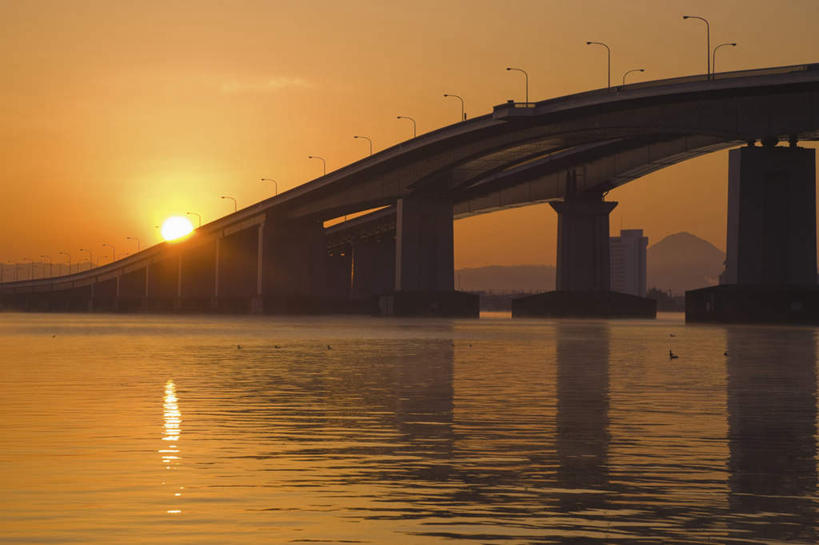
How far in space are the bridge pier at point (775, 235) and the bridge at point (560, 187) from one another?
97 mm

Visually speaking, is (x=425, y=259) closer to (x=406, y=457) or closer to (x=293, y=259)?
(x=293, y=259)

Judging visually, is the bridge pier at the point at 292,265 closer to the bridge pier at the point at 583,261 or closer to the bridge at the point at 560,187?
the bridge at the point at 560,187

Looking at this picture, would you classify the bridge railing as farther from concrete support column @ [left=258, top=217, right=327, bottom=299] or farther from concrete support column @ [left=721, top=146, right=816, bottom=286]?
concrete support column @ [left=258, top=217, right=327, bottom=299]

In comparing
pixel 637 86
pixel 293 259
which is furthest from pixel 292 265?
pixel 637 86

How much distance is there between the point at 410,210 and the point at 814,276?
173 feet

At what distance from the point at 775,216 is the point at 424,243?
5074 centimetres

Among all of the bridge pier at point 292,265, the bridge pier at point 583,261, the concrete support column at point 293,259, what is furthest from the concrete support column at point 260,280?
the bridge pier at point 583,261

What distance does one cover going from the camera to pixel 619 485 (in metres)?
14.2

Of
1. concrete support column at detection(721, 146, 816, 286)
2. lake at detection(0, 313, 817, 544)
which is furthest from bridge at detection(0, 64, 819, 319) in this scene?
lake at detection(0, 313, 817, 544)

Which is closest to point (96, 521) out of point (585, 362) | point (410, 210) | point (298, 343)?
point (585, 362)

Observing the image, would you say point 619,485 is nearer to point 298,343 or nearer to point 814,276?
point 298,343

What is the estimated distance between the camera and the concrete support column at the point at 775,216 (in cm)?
9750

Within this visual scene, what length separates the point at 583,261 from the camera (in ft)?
471

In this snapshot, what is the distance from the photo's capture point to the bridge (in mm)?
97619
